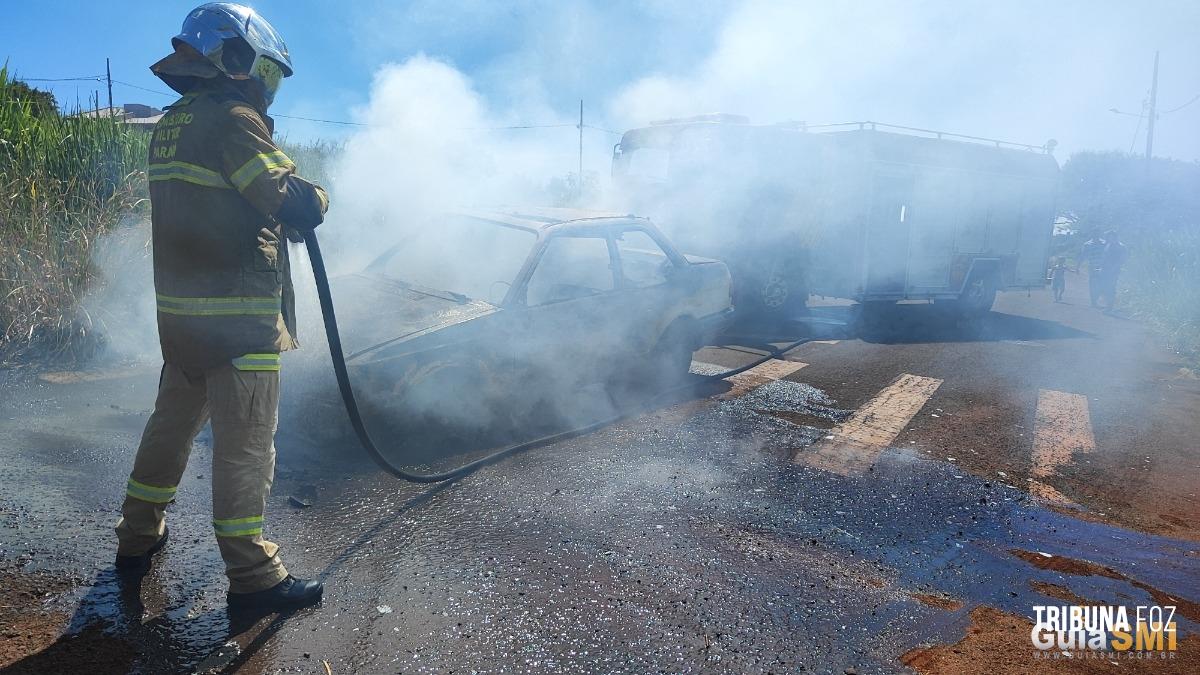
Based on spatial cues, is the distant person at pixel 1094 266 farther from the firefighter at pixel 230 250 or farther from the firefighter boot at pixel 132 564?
the firefighter boot at pixel 132 564

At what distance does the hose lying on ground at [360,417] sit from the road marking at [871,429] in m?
1.40

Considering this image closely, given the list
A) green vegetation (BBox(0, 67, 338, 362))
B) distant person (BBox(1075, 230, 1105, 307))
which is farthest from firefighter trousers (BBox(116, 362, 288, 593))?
distant person (BBox(1075, 230, 1105, 307))

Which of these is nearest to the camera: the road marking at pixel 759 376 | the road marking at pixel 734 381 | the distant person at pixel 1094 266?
the road marking at pixel 734 381

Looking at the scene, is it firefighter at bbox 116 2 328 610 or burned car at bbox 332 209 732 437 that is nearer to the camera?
firefighter at bbox 116 2 328 610

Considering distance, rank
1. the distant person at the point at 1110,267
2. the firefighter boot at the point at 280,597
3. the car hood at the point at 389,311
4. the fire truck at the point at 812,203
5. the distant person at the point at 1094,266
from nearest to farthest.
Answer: the firefighter boot at the point at 280,597 → the car hood at the point at 389,311 → the fire truck at the point at 812,203 → the distant person at the point at 1110,267 → the distant person at the point at 1094,266

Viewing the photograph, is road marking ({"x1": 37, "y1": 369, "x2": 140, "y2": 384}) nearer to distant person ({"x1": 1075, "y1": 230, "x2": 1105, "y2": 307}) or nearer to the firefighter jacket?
the firefighter jacket

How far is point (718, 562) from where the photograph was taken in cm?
317

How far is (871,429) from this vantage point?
5.38 m

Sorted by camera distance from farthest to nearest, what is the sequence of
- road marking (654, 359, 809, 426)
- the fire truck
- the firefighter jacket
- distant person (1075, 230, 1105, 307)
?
distant person (1075, 230, 1105, 307), the fire truck, road marking (654, 359, 809, 426), the firefighter jacket

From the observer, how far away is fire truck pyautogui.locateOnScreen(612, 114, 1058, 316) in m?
9.99

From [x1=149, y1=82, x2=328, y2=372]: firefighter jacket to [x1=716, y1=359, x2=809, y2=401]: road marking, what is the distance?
13.6ft

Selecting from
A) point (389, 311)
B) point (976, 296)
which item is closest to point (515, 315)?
point (389, 311)

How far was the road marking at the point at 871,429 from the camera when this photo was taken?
4.62 metres

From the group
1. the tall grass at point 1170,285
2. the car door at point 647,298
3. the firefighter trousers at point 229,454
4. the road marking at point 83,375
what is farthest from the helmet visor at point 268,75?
the tall grass at point 1170,285
